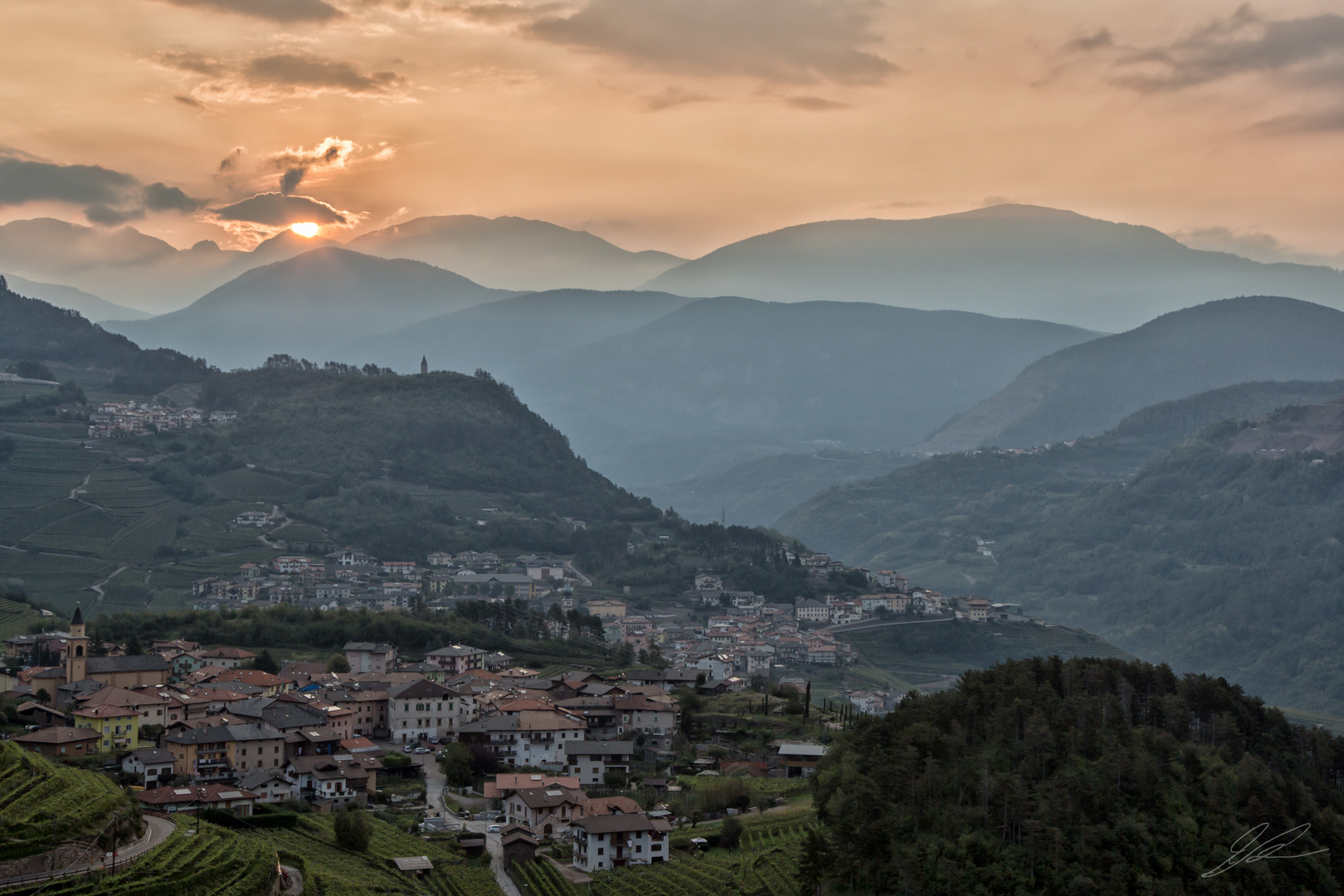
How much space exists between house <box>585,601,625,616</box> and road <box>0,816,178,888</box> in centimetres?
5868

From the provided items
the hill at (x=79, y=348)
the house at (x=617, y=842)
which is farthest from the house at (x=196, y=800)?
the hill at (x=79, y=348)

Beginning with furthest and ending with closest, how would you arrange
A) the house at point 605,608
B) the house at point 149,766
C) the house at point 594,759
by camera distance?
the house at point 605,608 → the house at point 594,759 → the house at point 149,766

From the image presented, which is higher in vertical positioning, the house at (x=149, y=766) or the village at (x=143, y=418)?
the village at (x=143, y=418)

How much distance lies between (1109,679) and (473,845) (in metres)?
15.2

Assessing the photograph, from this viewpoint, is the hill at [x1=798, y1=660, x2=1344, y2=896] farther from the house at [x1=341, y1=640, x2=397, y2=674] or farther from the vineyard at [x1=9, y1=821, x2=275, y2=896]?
the house at [x1=341, y1=640, x2=397, y2=674]

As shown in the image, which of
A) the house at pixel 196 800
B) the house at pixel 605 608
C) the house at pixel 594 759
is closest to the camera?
the house at pixel 196 800

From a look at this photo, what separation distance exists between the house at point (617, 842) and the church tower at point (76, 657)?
1779 centimetres

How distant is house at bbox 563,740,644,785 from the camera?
39.7 m

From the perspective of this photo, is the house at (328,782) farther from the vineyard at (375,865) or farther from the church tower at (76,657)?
the church tower at (76,657)

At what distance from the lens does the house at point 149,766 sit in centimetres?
3291

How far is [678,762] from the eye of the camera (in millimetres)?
42250

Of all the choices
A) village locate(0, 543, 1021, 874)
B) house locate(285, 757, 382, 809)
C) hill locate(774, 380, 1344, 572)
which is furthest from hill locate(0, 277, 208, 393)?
house locate(285, 757, 382, 809)

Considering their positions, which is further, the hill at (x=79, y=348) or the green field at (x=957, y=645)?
the hill at (x=79, y=348)

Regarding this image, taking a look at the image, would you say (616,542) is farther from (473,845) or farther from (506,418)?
(473,845)
